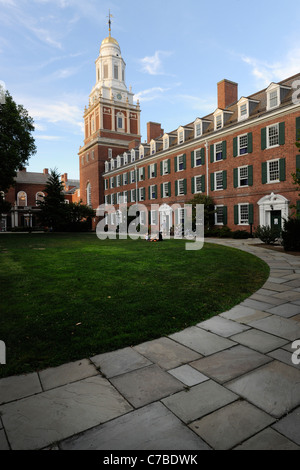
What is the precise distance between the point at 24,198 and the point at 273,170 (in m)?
55.4

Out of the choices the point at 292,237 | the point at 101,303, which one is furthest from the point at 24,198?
the point at 101,303

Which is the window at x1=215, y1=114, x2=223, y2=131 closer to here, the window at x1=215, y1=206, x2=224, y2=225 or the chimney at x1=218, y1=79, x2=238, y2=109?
the chimney at x1=218, y1=79, x2=238, y2=109

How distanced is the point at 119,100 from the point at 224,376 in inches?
2332

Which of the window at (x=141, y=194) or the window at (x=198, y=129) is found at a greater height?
the window at (x=198, y=129)

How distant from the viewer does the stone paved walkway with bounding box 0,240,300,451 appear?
2.22 metres

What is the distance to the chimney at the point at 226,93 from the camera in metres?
29.7

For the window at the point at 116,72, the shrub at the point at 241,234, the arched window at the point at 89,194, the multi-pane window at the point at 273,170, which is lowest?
the shrub at the point at 241,234

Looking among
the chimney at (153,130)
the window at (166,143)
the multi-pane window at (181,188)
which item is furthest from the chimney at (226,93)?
the chimney at (153,130)

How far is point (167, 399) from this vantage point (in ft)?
8.89

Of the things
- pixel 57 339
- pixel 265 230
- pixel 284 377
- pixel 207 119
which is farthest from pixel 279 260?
pixel 207 119

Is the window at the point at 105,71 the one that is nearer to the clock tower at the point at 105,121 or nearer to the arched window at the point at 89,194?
the clock tower at the point at 105,121

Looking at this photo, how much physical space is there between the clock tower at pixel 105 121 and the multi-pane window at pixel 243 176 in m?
27.9

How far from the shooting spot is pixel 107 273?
8.64m

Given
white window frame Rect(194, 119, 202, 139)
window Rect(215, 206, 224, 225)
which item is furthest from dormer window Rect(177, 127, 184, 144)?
window Rect(215, 206, 224, 225)
